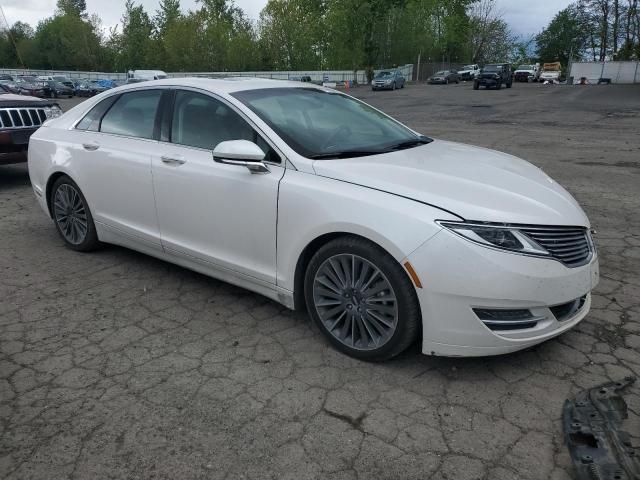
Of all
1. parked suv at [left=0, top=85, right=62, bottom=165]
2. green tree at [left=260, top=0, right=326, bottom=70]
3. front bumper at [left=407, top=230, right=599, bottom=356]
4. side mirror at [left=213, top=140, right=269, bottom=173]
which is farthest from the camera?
green tree at [left=260, top=0, right=326, bottom=70]

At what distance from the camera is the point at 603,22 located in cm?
6894

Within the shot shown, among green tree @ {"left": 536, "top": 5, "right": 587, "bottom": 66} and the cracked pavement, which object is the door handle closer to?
the cracked pavement

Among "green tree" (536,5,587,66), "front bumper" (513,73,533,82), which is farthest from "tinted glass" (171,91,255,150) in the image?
"green tree" (536,5,587,66)

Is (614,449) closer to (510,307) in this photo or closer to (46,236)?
(510,307)

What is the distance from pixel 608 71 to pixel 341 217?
62090mm

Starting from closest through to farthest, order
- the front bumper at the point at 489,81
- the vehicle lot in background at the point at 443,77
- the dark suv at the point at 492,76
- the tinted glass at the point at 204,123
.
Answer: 1. the tinted glass at the point at 204,123
2. the dark suv at the point at 492,76
3. the front bumper at the point at 489,81
4. the vehicle lot in background at the point at 443,77

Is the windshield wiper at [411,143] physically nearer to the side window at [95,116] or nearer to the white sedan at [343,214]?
the white sedan at [343,214]

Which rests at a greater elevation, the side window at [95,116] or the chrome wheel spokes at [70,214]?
the side window at [95,116]

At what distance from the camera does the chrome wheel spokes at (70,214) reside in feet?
15.4

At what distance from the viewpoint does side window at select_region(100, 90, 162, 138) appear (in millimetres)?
4051

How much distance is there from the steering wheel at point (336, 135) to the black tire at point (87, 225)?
240 centimetres

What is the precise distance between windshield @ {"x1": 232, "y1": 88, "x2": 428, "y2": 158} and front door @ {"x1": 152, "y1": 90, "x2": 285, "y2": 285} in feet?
0.61

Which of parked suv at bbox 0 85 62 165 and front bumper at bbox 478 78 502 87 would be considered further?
front bumper at bbox 478 78 502 87

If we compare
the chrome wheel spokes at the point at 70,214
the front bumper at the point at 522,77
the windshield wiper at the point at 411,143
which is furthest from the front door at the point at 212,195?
the front bumper at the point at 522,77
